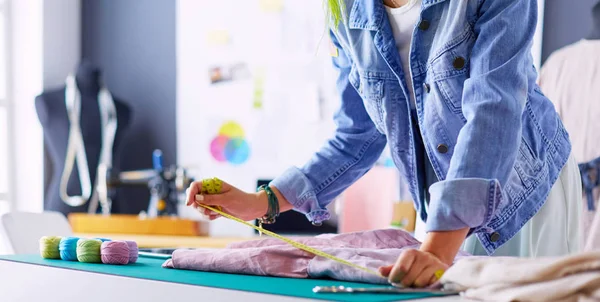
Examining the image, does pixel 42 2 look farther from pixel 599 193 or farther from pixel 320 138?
pixel 599 193

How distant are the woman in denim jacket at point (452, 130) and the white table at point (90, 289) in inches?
10.6

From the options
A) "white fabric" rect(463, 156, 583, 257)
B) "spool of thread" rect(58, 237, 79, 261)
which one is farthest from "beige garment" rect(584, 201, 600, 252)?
"spool of thread" rect(58, 237, 79, 261)

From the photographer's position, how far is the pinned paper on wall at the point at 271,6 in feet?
13.3

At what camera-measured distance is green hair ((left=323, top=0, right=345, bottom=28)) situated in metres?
1.56

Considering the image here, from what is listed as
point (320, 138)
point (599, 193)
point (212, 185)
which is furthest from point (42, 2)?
point (212, 185)

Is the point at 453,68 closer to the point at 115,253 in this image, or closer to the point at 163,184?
the point at 115,253

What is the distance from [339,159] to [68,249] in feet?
1.80

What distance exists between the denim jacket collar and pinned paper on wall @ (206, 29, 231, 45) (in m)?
2.73

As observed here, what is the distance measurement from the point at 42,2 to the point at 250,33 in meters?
1.30

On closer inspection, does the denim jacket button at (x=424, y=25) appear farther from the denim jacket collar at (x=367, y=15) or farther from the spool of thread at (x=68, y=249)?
the spool of thread at (x=68, y=249)

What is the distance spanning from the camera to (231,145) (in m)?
4.20

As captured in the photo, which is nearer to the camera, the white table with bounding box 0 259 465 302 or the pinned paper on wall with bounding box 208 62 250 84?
the white table with bounding box 0 259 465 302

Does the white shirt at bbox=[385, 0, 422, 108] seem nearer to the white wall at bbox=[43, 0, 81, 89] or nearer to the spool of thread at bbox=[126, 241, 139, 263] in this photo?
the spool of thread at bbox=[126, 241, 139, 263]

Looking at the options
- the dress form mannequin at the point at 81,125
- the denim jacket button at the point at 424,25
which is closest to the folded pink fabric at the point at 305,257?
the denim jacket button at the point at 424,25
